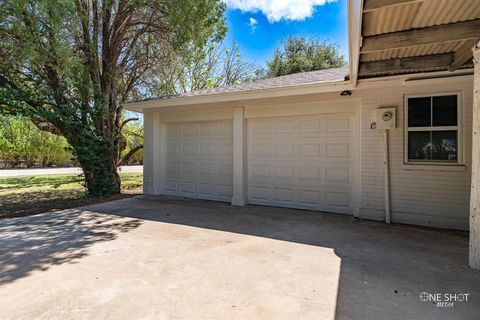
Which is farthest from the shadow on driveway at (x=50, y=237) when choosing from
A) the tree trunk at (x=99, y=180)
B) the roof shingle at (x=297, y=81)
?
the roof shingle at (x=297, y=81)

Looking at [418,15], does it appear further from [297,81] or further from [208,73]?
[208,73]

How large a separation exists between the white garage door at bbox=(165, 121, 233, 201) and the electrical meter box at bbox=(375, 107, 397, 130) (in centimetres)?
364

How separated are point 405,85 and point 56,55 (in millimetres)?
7697

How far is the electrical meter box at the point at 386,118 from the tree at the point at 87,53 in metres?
5.42

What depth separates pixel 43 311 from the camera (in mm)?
2404

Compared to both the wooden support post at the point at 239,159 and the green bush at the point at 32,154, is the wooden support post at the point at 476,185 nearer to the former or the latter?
the wooden support post at the point at 239,159

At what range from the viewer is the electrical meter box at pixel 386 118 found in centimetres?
550

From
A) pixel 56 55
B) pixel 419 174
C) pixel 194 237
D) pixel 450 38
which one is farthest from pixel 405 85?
pixel 56 55

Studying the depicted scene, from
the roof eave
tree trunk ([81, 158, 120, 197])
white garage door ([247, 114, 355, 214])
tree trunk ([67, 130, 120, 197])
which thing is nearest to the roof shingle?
white garage door ([247, 114, 355, 214])

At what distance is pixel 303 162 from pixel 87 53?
6.87 meters

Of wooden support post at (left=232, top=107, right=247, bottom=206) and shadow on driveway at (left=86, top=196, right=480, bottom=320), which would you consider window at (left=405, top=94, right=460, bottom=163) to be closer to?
shadow on driveway at (left=86, top=196, right=480, bottom=320)

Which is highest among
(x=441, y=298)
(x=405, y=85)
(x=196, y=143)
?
(x=405, y=85)

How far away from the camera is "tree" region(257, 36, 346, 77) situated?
19.4 metres

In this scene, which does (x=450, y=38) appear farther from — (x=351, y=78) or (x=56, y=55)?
(x=56, y=55)
